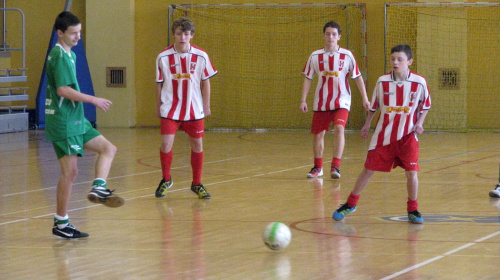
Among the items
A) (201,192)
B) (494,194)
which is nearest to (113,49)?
(201,192)

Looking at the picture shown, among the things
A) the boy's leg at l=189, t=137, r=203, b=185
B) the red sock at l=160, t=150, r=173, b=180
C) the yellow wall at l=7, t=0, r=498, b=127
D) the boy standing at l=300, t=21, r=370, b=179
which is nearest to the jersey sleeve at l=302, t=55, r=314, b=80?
the boy standing at l=300, t=21, r=370, b=179

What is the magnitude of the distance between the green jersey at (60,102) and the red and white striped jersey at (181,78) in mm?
1999

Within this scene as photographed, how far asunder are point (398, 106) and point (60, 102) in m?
2.56

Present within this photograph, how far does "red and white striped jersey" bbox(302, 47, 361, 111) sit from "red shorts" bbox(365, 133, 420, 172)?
2.89m

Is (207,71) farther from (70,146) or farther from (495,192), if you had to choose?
(495,192)

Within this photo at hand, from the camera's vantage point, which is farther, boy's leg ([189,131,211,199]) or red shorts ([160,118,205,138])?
boy's leg ([189,131,211,199])

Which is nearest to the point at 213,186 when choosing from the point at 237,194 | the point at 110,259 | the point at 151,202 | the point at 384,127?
the point at 237,194

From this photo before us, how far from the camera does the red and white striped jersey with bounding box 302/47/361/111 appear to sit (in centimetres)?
901

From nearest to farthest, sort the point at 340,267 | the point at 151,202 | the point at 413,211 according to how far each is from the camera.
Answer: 1. the point at 340,267
2. the point at 413,211
3. the point at 151,202

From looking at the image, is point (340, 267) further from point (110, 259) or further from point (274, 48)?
point (274, 48)

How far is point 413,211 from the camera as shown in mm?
6086

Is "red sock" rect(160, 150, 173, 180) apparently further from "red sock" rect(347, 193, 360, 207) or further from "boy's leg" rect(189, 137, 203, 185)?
"red sock" rect(347, 193, 360, 207)

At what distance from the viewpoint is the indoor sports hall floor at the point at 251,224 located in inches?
184

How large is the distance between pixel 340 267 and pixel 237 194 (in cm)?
315
